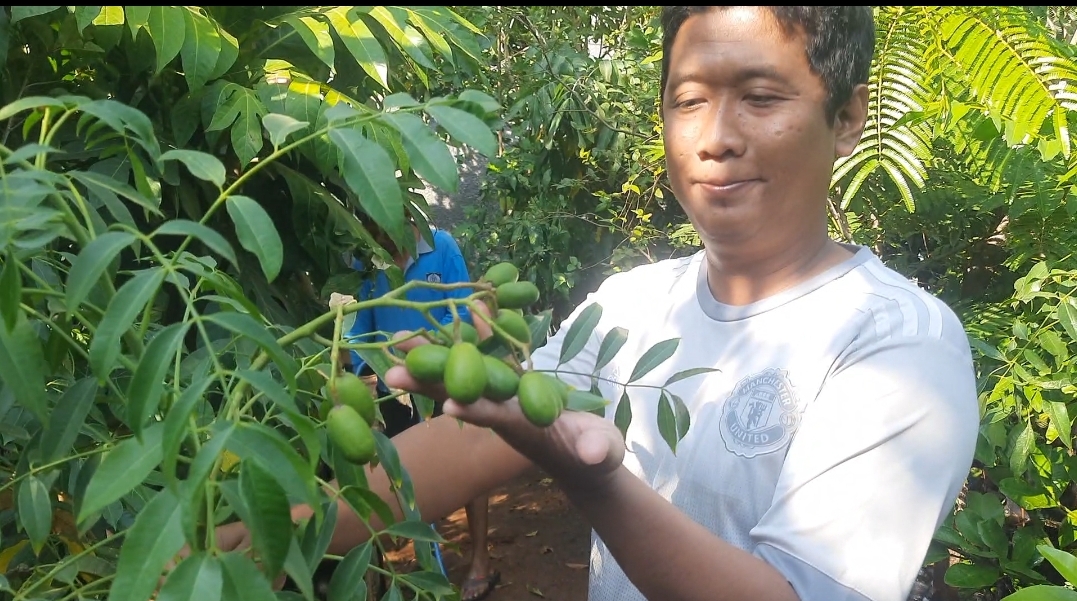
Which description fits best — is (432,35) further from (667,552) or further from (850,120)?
(667,552)

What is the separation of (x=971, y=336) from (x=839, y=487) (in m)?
1.26

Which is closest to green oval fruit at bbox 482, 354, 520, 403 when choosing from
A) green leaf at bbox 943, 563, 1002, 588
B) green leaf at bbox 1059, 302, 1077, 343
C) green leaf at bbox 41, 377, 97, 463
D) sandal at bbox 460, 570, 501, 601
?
green leaf at bbox 41, 377, 97, 463

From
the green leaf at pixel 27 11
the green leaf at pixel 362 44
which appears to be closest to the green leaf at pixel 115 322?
the green leaf at pixel 27 11

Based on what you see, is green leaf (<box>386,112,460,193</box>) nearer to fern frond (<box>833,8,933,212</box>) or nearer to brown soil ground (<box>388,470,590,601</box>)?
fern frond (<box>833,8,933,212</box>)

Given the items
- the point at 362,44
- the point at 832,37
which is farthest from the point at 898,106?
the point at 362,44

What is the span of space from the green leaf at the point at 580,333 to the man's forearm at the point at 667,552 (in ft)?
0.42

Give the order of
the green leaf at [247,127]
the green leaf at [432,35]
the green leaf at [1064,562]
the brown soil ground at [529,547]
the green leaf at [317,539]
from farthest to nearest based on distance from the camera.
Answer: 1. the brown soil ground at [529,547]
2. the green leaf at [432,35]
3. the green leaf at [247,127]
4. the green leaf at [1064,562]
5. the green leaf at [317,539]

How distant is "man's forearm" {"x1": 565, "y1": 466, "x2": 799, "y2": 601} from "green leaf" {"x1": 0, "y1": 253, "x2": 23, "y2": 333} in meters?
0.50

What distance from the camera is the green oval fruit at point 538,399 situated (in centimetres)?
65

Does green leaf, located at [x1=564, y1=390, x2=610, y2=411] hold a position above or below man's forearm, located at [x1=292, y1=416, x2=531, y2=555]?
above

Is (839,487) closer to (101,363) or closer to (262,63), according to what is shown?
(101,363)

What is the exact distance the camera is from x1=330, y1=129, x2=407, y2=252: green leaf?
0.65 m

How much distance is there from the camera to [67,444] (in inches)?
29.1

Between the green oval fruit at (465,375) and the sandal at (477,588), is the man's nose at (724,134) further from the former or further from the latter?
the sandal at (477,588)
